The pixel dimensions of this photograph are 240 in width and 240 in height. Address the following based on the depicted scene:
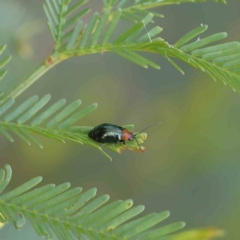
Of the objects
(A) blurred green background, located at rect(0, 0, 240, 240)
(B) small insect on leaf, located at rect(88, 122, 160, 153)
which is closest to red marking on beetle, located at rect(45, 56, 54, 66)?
(B) small insect on leaf, located at rect(88, 122, 160, 153)

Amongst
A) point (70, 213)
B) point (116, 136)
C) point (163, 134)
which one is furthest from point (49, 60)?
point (163, 134)

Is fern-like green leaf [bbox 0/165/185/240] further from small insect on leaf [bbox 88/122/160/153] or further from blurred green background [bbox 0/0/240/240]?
blurred green background [bbox 0/0/240/240]

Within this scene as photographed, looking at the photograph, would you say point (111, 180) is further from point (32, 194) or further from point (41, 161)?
point (32, 194)

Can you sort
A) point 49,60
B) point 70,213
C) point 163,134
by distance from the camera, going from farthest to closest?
point 163,134 → point 49,60 → point 70,213

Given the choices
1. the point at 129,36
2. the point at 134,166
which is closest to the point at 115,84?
the point at 134,166

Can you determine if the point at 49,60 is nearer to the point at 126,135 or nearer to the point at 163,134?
the point at 126,135

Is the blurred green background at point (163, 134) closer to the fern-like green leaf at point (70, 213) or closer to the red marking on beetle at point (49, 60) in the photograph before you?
the red marking on beetle at point (49, 60)
